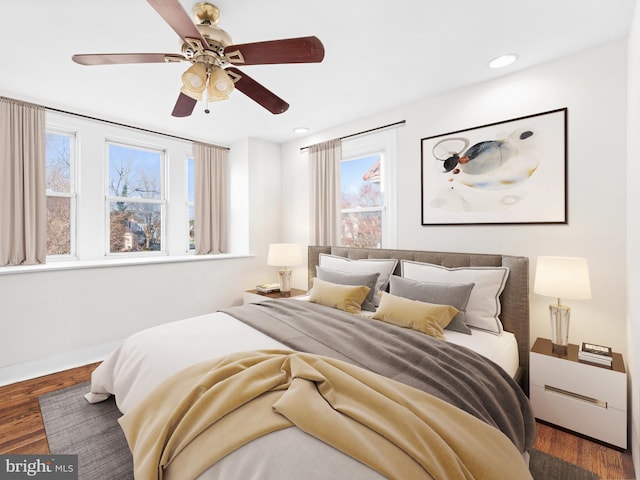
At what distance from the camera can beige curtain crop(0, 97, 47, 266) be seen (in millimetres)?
2805

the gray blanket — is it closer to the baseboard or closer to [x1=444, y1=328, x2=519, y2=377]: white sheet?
[x1=444, y1=328, x2=519, y2=377]: white sheet

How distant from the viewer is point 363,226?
11.7 feet

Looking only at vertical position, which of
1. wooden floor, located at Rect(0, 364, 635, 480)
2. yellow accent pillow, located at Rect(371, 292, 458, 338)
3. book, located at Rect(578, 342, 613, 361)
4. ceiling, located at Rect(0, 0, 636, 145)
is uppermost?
ceiling, located at Rect(0, 0, 636, 145)

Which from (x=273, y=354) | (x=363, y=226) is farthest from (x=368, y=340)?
(x=363, y=226)

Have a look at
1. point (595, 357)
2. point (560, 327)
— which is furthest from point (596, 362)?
point (560, 327)

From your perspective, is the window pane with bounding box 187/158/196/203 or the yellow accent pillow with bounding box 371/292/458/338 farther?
the window pane with bounding box 187/158/196/203

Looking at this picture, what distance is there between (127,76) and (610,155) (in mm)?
3615

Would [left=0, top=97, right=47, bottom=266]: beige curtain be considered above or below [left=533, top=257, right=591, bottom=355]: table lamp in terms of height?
above

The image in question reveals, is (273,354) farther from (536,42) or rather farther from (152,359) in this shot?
(536,42)

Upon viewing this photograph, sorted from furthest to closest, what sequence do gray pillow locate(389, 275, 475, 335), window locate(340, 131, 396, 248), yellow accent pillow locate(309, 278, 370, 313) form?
window locate(340, 131, 396, 248)
yellow accent pillow locate(309, 278, 370, 313)
gray pillow locate(389, 275, 475, 335)

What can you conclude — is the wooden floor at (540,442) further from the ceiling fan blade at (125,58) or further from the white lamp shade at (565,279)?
the ceiling fan blade at (125,58)

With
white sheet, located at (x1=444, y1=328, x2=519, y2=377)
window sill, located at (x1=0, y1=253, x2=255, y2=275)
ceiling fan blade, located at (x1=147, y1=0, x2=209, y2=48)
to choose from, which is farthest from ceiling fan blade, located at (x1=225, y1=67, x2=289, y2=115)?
window sill, located at (x1=0, y1=253, x2=255, y2=275)

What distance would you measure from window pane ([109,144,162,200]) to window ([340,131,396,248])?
236 cm

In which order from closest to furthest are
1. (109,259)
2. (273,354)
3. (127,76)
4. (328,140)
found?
1. (273,354)
2. (127,76)
3. (109,259)
4. (328,140)
